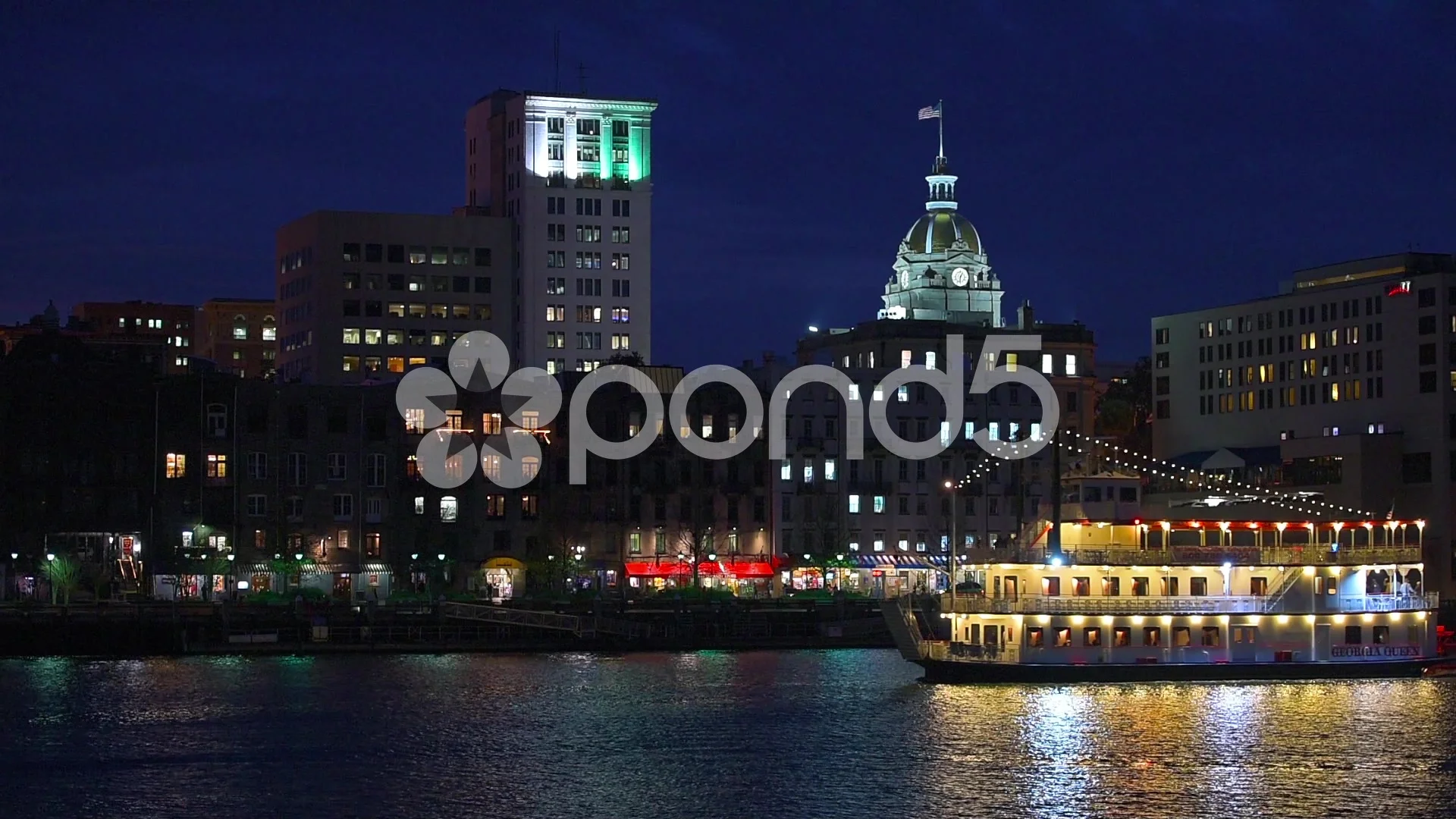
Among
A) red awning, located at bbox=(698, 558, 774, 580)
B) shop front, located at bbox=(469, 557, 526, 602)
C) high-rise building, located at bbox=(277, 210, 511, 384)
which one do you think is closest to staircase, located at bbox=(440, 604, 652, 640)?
shop front, located at bbox=(469, 557, 526, 602)

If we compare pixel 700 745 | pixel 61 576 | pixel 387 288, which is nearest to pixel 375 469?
pixel 61 576

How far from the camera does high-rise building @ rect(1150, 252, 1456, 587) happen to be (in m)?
147

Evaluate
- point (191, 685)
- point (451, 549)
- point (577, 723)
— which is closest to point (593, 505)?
point (451, 549)

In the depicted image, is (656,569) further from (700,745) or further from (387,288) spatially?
(387,288)

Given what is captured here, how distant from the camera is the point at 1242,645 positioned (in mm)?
85500

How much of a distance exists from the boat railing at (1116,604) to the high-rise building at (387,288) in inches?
4042

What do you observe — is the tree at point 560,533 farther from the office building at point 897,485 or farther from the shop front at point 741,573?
the office building at point 897,485

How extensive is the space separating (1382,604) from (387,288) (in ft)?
371

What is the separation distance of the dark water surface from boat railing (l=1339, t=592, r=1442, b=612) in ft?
9.26

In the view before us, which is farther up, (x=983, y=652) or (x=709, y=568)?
(x=709, y=568)

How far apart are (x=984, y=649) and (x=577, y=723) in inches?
682

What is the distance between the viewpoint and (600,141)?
633ft

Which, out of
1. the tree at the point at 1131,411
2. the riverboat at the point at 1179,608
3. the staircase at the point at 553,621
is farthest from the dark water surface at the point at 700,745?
the tree at the point at 1131,411

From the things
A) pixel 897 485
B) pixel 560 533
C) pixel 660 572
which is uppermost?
pixel 897 485
